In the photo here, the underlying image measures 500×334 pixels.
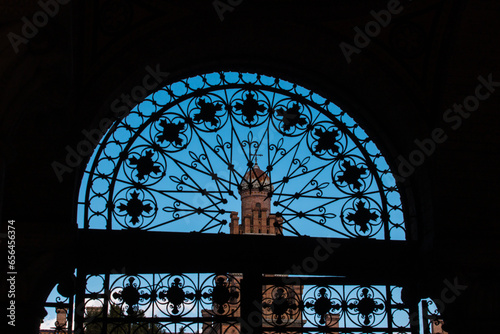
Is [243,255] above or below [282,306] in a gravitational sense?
above

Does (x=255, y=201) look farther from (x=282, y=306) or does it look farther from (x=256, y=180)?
(x=282, y=306)

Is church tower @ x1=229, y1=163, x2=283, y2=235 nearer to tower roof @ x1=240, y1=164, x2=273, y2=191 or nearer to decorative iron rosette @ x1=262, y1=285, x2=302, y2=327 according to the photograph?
tower roof @ x1=240, y1=164, x2=273, y2=191


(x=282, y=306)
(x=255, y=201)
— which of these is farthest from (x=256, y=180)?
(x=282, y=306)

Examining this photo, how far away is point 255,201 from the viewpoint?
7.06 meters

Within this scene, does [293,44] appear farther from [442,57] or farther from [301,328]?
[301,328]

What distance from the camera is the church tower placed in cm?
634

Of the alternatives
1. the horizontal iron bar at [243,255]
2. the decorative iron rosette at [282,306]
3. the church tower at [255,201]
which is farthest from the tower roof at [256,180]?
the decorative iron rosette at [282,306]

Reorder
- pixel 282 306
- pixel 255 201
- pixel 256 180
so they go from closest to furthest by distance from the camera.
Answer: pixel 282 306
pixel 256 180
pixel 255 201

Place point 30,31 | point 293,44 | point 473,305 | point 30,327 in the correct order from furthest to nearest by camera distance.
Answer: point 293,44 → point 473,305 → point 30,327 → point 30,31

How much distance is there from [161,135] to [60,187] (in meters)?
1.14

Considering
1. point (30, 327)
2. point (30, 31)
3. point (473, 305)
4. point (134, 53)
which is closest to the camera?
point (30, 31)

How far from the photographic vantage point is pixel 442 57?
6129mm

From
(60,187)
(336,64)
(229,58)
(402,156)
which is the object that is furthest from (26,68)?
(402,156)

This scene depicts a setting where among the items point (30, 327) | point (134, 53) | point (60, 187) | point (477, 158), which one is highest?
point (134, 53)
